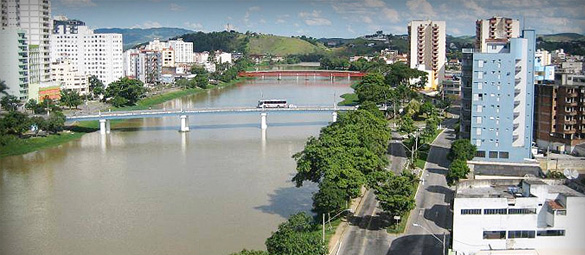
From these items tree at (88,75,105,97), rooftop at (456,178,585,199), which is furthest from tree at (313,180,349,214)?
tree at (88,75,105,97)

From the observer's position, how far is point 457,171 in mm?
5812

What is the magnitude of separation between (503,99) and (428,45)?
10.1 meters

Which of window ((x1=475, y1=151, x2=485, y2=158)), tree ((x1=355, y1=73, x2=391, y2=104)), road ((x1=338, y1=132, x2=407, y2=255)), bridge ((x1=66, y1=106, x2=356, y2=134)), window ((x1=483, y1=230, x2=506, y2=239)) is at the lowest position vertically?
road ((x1=338, y1=132, x2=407, y2=255))

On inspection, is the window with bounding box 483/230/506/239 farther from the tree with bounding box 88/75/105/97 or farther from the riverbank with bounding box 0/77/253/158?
the tree with bounding box 88/75/105/97

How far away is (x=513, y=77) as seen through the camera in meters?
6.35

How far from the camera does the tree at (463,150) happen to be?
6.30m

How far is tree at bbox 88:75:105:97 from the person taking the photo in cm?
1363

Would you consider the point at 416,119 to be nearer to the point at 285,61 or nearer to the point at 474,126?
the point at 474,126

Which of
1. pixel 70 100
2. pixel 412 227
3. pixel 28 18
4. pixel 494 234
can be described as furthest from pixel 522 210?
pixel 28 18

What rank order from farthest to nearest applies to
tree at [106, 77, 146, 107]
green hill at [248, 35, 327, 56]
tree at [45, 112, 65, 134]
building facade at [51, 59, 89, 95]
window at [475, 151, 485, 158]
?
green hill at [248, 35, 327, 56], building facade at [51, 59, 89, 95], tree at [106, 77, 146, 107], tree at [45, 112, 65, 134], window at [475, 151, 485, 158]

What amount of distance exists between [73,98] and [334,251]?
865 cm

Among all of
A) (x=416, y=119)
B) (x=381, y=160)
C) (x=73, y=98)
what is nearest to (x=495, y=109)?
(x=381, y=160)

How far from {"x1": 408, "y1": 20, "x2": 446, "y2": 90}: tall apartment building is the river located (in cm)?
651

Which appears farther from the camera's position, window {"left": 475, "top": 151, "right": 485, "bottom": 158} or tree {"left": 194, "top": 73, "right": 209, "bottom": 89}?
tree {"left": 194, "top": 73, "right": 209, "bottom": 89}
